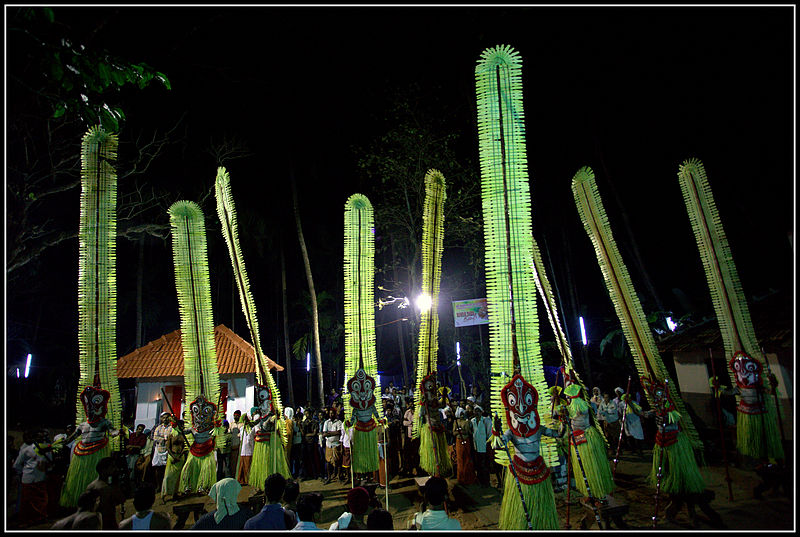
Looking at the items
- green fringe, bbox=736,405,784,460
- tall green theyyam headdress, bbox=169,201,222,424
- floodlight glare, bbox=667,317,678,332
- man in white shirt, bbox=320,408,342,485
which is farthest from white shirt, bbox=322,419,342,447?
floodlight glare, bbox=667,317,678,332

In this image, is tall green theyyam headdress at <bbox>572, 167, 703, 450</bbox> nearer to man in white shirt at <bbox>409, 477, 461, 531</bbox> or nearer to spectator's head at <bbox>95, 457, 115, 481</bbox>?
man in white shirt at <bbox>409, 477, 461, 531</bbox>

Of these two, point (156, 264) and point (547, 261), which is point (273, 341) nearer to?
point (156, 264)

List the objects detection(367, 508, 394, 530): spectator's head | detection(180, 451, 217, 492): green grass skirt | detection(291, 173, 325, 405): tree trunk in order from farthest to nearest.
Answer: detection(291, 173, 325, 405): tree trunk, detection(180, 451, 217, 492): green grass skirt, detection(367, 508, 394, 530): spectator's head

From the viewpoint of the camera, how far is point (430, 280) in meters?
8.70

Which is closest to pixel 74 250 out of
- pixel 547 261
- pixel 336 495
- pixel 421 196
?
pixel 421 196

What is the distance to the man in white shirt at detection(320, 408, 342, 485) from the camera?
30.6 ft

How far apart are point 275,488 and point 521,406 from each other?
272 centimetres

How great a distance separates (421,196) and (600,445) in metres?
10.1

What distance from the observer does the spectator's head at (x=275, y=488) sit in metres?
3.68

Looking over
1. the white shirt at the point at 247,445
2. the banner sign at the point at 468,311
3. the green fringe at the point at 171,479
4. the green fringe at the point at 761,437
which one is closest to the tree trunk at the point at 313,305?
the banner sign at the point at 468,311

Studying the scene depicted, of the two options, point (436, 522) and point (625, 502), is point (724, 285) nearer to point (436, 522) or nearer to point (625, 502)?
point (625, 502)

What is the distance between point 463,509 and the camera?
23.0 feet

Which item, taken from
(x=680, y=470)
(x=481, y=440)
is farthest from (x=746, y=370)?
(x=481, y=440)

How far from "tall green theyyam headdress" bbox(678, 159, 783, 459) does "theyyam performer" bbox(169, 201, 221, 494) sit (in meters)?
9.21
